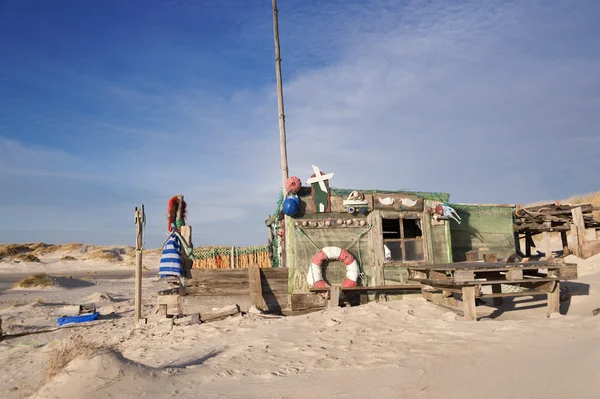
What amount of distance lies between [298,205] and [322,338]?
448 centimetres

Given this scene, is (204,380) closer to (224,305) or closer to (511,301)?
(224,305)

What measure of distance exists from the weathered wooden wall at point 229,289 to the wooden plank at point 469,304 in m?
4.43

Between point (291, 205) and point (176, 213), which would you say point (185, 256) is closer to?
point (176, 213)

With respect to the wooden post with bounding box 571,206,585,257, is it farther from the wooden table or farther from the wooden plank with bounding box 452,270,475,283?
the wooden plank with bounding box 452,270,475,283

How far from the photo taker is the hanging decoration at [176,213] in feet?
36.2

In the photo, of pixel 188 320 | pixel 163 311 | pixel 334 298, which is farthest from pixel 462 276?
pixel 163 311

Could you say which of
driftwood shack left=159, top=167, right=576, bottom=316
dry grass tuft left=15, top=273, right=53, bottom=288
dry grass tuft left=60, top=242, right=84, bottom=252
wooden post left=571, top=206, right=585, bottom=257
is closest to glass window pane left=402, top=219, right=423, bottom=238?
driftwood shack left=159, top=167, right=576, bottom=316

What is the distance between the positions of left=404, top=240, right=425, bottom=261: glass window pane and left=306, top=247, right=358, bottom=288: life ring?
4.85 feet

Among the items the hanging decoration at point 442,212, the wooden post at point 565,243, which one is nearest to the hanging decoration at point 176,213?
the hanging decoration at point 442,212

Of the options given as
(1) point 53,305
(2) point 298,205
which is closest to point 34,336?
(1) point 53,305

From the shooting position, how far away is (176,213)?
11.2 metres

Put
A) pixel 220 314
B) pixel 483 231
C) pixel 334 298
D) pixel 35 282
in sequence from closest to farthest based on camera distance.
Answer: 1. pixel 220 314
2. pixel 334 298
3. pixel 483 231
4. pixel 35 282

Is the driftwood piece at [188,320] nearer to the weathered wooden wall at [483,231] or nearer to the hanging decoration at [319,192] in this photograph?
the hanging decoration at [319,192]

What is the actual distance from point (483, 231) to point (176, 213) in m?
8.56
